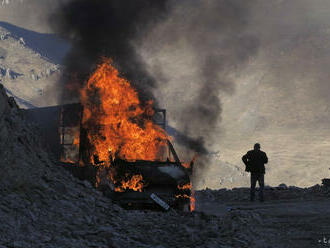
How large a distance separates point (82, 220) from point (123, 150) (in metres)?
4.72

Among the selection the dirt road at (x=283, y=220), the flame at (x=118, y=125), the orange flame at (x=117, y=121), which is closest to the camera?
the dirt road at (x=283, y=220)

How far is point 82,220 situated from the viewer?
7938 millimetres

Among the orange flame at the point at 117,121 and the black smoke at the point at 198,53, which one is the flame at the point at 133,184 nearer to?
the orange flame at the point at 117,121

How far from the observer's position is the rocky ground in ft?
23.3

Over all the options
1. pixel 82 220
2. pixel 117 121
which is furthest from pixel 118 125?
pixel 82 220

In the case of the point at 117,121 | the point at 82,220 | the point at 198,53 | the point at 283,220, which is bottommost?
the point at 283,220

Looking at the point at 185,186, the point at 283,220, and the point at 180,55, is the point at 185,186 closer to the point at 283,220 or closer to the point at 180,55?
the point at 283,220

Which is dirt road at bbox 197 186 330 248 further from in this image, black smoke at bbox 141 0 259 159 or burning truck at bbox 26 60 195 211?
black smoke at bbox 141 0 259 159

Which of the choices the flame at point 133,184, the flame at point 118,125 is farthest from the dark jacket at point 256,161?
the flame at point 133,184

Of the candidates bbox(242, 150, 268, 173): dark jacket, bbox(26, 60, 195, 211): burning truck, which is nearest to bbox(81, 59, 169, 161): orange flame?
bbox(26, 60, 195, 211): burning truck

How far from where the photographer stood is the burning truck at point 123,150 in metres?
10.1

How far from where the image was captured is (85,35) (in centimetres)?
2306

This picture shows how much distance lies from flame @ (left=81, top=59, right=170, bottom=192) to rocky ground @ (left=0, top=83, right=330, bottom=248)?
1.31 meters

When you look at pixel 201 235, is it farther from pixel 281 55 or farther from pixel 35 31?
pixel 35 31
